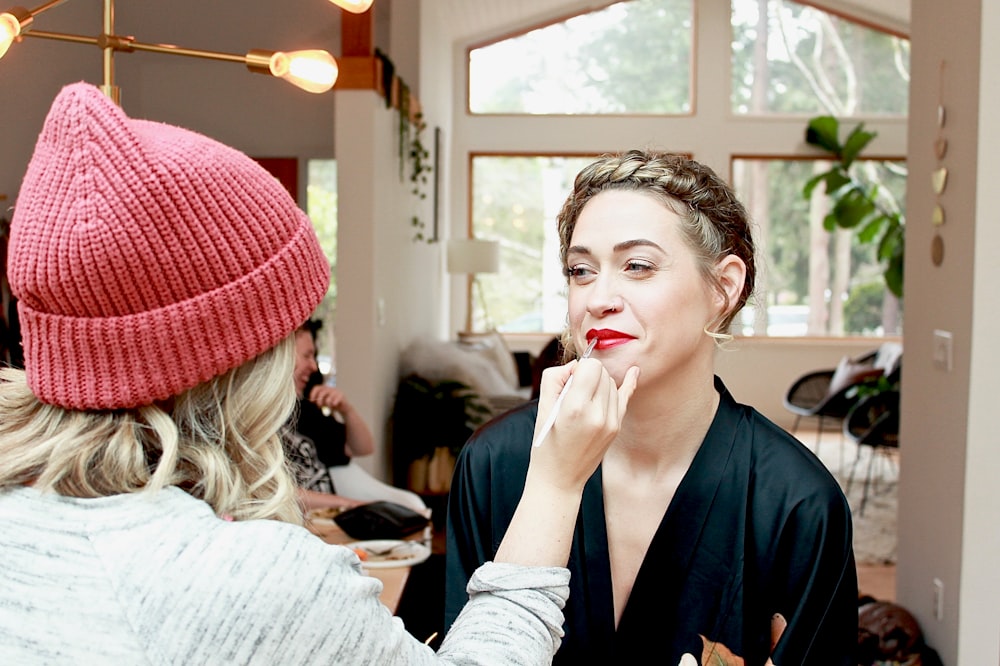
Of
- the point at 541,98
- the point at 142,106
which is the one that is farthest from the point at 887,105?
the point at 142,106

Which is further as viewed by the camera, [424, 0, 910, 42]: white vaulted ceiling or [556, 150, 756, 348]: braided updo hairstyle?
[424, 0, 910, 42]: white vaulted ceiling

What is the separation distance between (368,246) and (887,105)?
602 centimetres

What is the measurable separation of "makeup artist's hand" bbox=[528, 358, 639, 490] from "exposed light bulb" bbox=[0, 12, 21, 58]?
1270 mm

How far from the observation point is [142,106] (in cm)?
235

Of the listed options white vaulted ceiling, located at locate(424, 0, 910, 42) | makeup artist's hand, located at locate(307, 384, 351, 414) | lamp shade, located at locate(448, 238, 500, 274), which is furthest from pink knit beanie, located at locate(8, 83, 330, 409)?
white vaulted ceiling, located at locate(424, 0, 910, 42)

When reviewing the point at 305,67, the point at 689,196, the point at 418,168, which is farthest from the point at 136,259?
the point at 418,168

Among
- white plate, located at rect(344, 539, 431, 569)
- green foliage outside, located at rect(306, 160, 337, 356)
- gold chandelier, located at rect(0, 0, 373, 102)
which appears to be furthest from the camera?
green foliage outside, located at rect(306, 160, 337, 356)

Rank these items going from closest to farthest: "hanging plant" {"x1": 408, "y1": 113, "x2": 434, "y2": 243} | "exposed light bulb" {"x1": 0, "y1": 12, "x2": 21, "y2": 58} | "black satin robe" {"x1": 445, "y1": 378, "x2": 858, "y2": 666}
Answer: "black satin robe" {"x1": 445, "y1": 378, "x2": 858, "y2": 666} < "exposed light bulb" {"x1": 0, "y1": 12, "x2": 21, "y2": 58} < "hanging plant" {"x1": 408, "y1": 113, "x2": 434, "y2": 243}

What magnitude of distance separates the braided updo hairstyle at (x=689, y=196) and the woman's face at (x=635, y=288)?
0.05ft

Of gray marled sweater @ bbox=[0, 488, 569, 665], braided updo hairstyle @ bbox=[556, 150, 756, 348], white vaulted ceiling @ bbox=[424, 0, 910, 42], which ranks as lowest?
gray marled sweater @ bbox=[0, 488, 569, 665]

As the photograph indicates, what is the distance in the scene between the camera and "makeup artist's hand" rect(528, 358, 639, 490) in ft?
3.10

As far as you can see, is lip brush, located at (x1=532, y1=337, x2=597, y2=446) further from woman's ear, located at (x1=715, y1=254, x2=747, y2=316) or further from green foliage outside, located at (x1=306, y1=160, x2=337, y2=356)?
green foliage outside, located at (x1=306, y1=160, x2=337, y2=356)

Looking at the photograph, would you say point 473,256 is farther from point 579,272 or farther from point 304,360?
point 579,272

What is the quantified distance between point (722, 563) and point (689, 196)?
48cm
